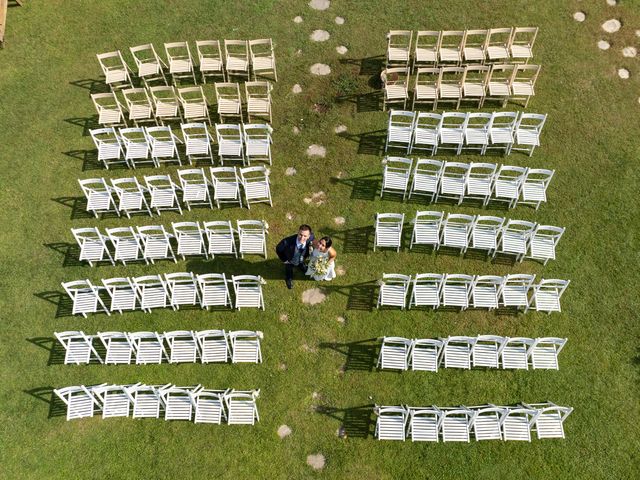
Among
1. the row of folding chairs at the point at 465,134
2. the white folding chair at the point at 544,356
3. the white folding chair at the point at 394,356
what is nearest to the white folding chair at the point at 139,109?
the row of folding chairs at the point at 465,134

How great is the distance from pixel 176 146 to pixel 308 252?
544cm

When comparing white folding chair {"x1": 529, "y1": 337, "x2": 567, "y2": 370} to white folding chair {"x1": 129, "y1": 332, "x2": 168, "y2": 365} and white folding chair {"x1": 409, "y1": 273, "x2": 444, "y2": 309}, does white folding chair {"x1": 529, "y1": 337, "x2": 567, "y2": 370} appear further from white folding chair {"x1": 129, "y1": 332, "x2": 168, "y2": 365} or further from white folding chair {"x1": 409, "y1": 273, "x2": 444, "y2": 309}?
white folding chair {"x1": 129, "y1": 332, "x2": 168, "y2": 365}

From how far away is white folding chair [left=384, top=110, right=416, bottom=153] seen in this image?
39.5 feet

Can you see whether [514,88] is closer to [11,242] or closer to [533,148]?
[533,148]

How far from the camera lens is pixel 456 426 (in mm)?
9086

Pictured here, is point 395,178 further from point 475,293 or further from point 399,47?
point 399,47

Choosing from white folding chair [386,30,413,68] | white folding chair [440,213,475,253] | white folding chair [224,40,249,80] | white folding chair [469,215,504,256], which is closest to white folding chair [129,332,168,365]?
white folding chair [440,213,475,253]

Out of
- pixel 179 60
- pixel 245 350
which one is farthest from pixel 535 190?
pixel 179 60

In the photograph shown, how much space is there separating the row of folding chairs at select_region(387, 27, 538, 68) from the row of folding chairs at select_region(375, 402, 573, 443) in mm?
9572

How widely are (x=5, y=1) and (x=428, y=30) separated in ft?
45.1

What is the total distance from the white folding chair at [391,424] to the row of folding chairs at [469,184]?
5390 millimetres

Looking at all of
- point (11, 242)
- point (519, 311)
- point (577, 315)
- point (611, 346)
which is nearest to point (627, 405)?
point (611, 346)

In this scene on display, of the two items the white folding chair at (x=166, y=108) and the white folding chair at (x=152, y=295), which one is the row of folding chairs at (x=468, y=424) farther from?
the white folding chair at (x=166, y=108)

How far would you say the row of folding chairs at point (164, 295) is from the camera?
10375 mm
